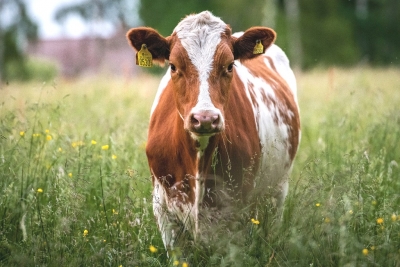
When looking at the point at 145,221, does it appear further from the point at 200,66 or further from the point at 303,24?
the point at 303,24

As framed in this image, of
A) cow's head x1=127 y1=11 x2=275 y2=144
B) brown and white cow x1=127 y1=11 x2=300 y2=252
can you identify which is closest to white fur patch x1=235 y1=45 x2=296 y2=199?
brown and white cow x1=127 y1=11 x2=300 y2=252

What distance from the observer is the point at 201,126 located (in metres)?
3.32

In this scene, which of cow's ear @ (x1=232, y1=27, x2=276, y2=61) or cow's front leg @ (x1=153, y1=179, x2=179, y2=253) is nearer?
cow's front leg @ (x1=153, y1=179, x2=179, y2=253)

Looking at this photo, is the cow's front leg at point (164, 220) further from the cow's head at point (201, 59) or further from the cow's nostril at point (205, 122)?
the cow's nostril at point (205, 122)

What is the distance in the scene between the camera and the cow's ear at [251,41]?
13.6ft

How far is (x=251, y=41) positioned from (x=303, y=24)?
23950 millimetres

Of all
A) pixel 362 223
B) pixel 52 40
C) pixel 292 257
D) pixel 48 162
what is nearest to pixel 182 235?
pixel 292 257

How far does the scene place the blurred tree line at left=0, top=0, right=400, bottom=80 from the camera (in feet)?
86.3

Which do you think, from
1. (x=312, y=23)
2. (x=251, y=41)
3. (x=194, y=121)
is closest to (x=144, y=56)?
(x=251, y=41)

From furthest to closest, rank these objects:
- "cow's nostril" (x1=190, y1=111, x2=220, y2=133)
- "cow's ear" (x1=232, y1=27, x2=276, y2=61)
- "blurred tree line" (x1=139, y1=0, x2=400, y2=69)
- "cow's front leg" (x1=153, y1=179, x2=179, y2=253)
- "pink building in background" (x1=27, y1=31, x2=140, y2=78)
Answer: "pink building in background" (x1=27, y1=31, x2=140, y2=78) < "blurred tree line" (x1=139, y1=0, x2=400, y2=69) < "cow's ear" (x1=232, y1=27, x2=276, y2=61) < "cow's front leg" (x1=153, y1=179, x2=179, y2=253) < "cow's nostril" (x1=190, y1=111, x2=220, y2=133)

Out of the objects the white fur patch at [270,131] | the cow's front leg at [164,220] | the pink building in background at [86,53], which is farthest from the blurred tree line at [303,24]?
the cow's front leg at [164,220]

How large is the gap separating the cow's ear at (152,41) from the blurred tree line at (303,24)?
65.8ft

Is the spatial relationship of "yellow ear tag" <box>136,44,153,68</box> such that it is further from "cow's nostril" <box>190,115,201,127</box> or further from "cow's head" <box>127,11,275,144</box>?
"cow's nostril" <box>190,115,201,127</box>

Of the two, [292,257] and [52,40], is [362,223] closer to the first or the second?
[292,257]
